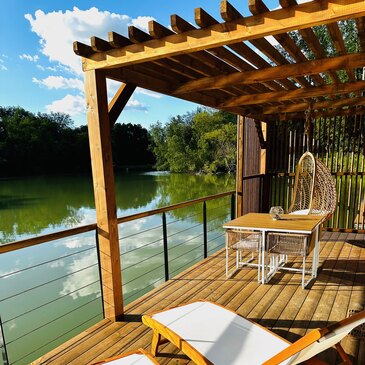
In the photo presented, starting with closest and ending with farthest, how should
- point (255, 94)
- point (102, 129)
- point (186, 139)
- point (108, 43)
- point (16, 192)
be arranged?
1. point (108, 43)
2. point (102, 129)
3. point (255, 94)
4. point (16, 192)
5. point (186, 139)

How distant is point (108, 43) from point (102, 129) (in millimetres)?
633

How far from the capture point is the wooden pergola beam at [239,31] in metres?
1.48

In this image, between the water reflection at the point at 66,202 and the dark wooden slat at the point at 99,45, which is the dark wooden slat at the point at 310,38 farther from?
the water reflection at the point at 66,202

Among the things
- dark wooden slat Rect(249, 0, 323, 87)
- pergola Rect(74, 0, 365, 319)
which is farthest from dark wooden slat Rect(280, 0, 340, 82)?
dark wooden slat Rect(249, 0, 323, 87)

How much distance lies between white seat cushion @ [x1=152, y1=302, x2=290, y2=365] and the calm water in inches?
30.5

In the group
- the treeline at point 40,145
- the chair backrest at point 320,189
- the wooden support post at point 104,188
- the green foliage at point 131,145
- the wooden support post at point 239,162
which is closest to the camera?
the wooden support post at point 104,188

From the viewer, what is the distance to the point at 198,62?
8.49 feet

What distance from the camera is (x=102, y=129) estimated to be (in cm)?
225

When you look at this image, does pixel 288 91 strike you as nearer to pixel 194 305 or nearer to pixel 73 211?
pixel 194 305

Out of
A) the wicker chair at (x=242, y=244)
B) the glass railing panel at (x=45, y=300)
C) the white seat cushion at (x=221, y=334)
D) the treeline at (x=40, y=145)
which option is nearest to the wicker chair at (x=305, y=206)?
the wicker chair at (x=242, y=244)

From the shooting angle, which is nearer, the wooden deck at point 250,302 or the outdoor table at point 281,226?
the wooden deck at point 250,302

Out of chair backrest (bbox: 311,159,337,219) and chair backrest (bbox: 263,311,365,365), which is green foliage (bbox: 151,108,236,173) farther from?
chair backrest (bbox: 263,311,365,365)

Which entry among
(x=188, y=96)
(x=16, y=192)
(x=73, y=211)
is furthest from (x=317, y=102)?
(x=16, y=192)

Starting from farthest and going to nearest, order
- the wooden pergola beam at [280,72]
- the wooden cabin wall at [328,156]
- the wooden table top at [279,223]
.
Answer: the wooden cabin wall at [328,156], the wooden table top at [279,223], the wooden pergola beam at [280,72]
